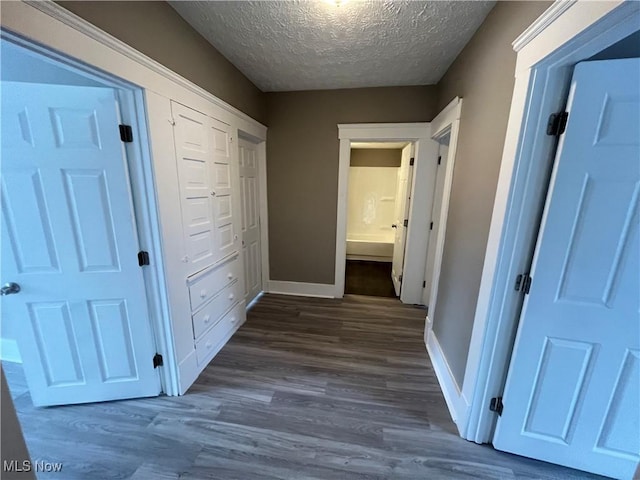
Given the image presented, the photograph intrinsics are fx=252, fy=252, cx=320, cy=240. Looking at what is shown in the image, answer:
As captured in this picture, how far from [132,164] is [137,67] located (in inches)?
19.9

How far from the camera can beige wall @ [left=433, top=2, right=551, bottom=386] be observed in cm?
132

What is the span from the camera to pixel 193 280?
1880 millimetres

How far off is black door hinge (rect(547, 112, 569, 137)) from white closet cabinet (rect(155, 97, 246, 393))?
2.01 metres

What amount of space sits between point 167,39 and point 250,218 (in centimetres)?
183

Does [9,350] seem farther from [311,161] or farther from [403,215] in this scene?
[403,215]

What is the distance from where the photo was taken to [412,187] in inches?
118

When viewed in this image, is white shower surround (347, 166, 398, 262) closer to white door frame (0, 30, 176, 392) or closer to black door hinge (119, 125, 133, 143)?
white door frame (0, 30, 176, 392)

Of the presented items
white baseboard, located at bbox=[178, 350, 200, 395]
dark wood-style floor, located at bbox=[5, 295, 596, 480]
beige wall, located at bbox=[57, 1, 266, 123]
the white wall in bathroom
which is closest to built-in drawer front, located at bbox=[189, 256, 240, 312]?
→ white baseboard, located at bbox=[178, 350, 200, 395]

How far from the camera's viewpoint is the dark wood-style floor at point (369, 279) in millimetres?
3684

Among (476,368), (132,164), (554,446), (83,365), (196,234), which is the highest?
(132,164)

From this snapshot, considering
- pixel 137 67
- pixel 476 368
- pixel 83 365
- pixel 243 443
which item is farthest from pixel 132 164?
pixel 476 368

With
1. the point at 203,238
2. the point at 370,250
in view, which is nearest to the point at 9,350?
the point at 203,238

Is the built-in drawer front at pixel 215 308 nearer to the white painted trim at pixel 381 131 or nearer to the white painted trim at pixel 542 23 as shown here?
the white painted trim at pixel 381 131

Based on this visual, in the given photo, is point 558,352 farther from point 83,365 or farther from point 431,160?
point 83,365
